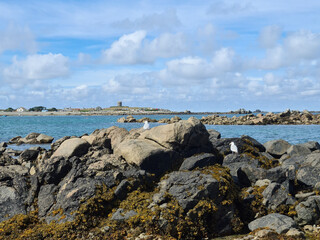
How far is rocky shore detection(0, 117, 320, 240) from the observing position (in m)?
10.6

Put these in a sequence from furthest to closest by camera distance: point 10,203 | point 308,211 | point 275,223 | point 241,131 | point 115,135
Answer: point 241,131, point 115,135, point 10,203, point 308,211, point 275,223

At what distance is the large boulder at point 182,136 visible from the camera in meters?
14.6

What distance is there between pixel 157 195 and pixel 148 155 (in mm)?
2408

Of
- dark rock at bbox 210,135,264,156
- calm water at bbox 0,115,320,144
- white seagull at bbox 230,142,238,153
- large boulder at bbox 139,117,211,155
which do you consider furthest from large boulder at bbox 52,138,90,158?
calm water at bbox 0,115,320,144

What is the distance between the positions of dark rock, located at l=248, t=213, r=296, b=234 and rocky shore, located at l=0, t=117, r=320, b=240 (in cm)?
3

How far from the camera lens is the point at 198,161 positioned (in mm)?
13898

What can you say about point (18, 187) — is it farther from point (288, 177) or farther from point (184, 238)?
point (288, 177)

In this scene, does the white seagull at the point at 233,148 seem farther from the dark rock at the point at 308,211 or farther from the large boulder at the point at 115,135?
the large boulder at the point at 115,135

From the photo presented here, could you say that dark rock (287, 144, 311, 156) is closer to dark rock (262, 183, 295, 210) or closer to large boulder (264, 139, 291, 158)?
large boulder (264, 139, 291, 158)

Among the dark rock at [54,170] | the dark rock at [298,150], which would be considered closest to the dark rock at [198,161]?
the dark rock at [54,170]

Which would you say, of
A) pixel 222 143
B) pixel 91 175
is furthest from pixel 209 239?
pixel 222 143

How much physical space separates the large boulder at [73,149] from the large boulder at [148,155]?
6.30 ft

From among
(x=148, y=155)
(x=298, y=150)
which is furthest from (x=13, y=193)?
(x=298, y=150)

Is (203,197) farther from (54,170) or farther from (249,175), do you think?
(54,170)
